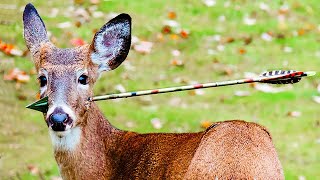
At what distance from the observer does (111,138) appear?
17.9ft

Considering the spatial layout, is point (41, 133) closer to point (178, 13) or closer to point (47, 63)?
point (47, 63)

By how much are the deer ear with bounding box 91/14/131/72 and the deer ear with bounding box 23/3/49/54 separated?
0.39 meters

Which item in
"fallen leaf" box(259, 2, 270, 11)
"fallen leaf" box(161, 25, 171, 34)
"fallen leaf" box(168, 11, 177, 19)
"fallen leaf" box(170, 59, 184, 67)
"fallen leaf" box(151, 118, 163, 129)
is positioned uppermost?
"fallen leaf" box(259, 2, 270, 11)

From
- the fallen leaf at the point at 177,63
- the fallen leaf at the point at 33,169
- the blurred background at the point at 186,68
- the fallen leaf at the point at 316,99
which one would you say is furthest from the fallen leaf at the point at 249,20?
the fallen leaf at the point at 33,169

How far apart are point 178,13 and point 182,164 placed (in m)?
9.08

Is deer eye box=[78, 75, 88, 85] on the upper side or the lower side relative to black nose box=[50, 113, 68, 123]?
upper

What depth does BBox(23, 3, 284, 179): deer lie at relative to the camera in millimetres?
4312

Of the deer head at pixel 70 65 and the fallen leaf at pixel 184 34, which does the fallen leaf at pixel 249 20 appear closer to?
the fallen leaf at pixel 184 34

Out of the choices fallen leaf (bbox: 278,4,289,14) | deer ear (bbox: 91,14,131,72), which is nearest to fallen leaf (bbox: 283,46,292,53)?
fallen leaf (bbox: 278,4,289,14)

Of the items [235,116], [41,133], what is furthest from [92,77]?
[235,116]

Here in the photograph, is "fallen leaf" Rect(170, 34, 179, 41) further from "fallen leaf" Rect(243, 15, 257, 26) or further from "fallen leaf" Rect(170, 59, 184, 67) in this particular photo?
"fallen leaf" Rect(243, 15, 257, 26)

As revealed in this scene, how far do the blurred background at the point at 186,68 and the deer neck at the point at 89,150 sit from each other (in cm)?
227

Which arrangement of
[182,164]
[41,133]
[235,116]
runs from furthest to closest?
[235,116]
[41,133]
[182,164]

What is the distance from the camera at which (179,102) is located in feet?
33.0
